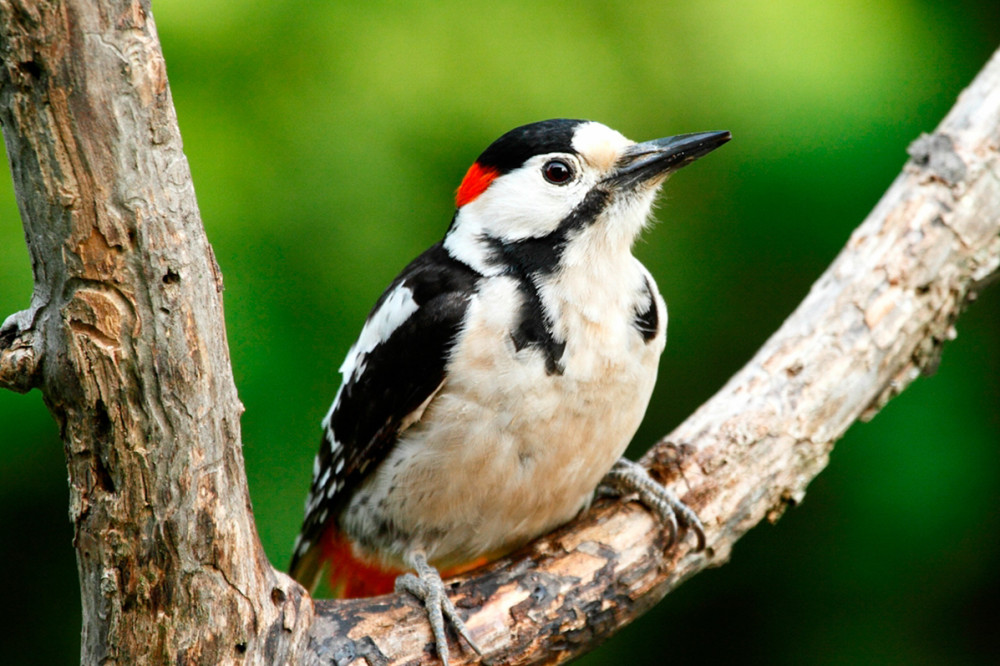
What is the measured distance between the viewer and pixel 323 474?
228cm

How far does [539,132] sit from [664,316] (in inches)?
20.0

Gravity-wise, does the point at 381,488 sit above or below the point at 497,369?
below

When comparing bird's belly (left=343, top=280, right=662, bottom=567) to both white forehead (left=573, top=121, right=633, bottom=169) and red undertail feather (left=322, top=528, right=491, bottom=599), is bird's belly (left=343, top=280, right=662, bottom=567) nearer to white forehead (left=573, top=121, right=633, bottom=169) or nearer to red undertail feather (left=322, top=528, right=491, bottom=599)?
red undertail feather (left=322, top=528, right=491, bottom=599)

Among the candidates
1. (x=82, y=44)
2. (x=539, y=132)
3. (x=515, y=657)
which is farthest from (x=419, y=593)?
(x=82, y=44)

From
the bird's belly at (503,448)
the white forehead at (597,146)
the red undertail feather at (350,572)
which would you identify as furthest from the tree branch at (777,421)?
the white forehead at (597,146)

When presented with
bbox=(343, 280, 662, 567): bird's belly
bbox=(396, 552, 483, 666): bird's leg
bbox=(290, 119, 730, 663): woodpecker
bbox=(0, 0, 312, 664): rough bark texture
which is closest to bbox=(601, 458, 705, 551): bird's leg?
bbox=(290, 119, 730, 663): woodpecker

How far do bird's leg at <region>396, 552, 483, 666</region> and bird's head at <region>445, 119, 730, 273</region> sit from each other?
0.67 m

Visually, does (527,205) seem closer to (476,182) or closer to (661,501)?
(476,182)

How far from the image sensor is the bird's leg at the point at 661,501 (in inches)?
84.5

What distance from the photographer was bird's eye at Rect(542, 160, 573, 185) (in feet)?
6.70

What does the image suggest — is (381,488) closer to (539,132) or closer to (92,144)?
(539,132)

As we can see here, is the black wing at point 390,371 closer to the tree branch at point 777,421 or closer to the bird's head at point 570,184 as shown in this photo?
the bird's head at point 570,184

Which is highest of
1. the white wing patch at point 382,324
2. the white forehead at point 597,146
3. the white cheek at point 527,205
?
the white forehead at point 597,146

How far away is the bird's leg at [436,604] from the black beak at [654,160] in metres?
0.94
